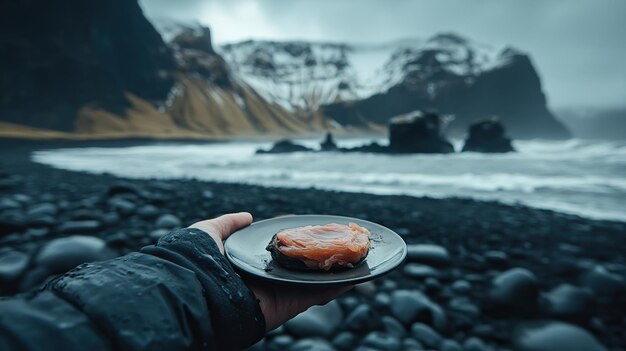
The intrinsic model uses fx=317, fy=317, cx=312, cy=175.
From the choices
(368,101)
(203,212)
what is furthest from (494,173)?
(368,101)

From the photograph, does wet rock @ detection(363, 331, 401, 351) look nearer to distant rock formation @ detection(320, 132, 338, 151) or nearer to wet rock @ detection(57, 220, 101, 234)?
wet rock @ detection(57, 220, 101, 234)

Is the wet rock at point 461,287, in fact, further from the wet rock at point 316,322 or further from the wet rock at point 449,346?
the wet rock at point 316,322

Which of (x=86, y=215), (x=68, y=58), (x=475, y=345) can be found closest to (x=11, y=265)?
(x=86, y=215)

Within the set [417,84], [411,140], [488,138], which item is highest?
[417,84]

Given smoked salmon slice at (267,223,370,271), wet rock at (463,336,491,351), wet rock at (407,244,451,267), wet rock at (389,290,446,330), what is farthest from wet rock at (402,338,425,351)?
wet rock at (407,244,451,267)

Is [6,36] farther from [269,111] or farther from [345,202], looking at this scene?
[269,111]

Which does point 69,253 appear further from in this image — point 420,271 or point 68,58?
point 68,58

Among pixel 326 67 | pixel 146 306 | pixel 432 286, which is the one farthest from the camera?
pixel 326 67
